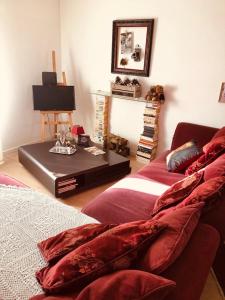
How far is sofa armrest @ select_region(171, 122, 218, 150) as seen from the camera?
2713mm

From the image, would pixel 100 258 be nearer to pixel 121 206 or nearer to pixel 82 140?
pixel 121 206

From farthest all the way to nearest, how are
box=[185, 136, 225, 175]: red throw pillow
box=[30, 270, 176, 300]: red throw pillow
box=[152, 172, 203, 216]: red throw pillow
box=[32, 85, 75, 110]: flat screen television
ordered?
box=[32, 85, 75, 110]: flat screen television < box=[185, 136, 225, 175]: red throw pillow < box=[152, 172, 203, 216]: red throw pillow < box=[30, 270, 176, 300]: red throw pillow

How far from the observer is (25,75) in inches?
142

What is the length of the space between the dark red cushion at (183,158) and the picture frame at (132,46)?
4.35 feet

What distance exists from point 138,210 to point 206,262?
2.49 ft

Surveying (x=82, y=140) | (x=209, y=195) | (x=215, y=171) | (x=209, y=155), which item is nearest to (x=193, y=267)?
(x=209, y=195)

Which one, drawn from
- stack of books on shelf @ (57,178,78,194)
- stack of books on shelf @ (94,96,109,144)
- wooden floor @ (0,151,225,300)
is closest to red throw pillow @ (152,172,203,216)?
wooden floor @ (0,151,225,300)

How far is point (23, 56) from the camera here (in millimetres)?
3500

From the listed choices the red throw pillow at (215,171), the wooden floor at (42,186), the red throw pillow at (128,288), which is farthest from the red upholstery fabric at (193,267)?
the wooden floor at (42,186)

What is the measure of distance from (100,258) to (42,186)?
1998mm

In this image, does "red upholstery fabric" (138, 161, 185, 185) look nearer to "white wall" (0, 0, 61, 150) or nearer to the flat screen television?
the flat screen television

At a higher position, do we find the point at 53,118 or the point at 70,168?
the point at 53,118

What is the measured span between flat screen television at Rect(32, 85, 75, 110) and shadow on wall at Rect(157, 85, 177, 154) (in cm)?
130

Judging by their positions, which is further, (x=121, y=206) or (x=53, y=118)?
(x=53, y=118)
